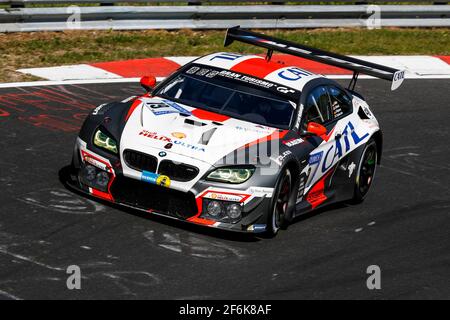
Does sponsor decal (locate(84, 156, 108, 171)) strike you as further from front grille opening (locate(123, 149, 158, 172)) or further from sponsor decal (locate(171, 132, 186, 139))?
sponsor decal (locate(171, 132, 186, 139))

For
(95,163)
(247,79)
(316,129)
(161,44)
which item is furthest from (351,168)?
(161,44)

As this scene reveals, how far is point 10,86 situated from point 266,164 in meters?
5.97

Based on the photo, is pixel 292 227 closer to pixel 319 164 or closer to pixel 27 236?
pixel 319 164

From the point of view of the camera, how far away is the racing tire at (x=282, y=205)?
30.0 feet

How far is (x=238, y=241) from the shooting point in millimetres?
9117

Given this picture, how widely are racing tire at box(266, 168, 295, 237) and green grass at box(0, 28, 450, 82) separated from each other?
612cm

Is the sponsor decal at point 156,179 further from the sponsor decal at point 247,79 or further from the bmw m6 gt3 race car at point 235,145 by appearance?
the sponsor decal at point 247,79

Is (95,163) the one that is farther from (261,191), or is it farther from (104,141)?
(261,191)

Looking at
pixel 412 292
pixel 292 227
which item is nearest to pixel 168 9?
pixel 292 227

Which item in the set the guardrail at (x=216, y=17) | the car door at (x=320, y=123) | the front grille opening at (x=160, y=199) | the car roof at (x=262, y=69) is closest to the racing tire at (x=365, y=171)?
the car door at (x=320, y=123)

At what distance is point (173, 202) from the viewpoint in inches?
354

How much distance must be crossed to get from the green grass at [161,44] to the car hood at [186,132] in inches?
205

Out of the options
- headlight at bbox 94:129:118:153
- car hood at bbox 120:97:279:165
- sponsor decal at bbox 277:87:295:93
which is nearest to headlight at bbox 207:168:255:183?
car hood at bbox 120:97:279:165

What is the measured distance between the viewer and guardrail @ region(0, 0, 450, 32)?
53.1 feet
